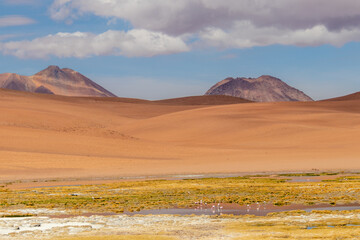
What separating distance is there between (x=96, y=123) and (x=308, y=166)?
7159 cm

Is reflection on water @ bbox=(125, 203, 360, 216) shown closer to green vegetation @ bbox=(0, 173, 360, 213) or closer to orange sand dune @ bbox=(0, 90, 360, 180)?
green vegetation @ bbox=(0, 173, 360, 213)

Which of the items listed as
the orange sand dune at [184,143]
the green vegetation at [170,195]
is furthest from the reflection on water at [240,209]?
the orange sand dune at [184,143]

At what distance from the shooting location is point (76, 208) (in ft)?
98.8

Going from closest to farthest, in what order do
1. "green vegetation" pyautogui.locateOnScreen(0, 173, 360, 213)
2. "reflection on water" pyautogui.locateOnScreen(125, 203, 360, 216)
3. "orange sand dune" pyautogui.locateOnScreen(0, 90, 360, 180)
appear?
"reflection on water" pyautogui.locateOnScreen(125, 203, 360, 216)
"green vegetation" pyautogui.locateOnScreen(0, 173, 360, 213)
"orange sand dune" pyautogui.locateOnScreen(0, 90, 360, 180)

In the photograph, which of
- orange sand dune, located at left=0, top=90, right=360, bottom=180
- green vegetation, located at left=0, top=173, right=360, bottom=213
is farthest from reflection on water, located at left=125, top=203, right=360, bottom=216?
orange sand dune, located at left=0, top=90, right=360, bottom=180

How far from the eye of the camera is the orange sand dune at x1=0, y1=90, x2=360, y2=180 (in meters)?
59.0

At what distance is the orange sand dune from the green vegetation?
12.8m

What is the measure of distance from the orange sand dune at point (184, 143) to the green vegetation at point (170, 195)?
1275 centimetres

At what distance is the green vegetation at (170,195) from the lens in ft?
103

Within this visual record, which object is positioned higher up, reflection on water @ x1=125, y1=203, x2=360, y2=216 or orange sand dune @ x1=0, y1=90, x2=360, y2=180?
orange sand dune @ x1=0, y1=90, x2=360, y2=180

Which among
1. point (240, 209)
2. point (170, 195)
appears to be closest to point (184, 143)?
point (170, 195)

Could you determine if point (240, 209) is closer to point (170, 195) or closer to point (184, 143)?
point (170, 195)

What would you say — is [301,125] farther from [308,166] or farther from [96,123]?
[96,123]

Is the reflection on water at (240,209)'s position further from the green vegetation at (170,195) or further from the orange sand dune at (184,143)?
the orange sand dune at (184,143)
